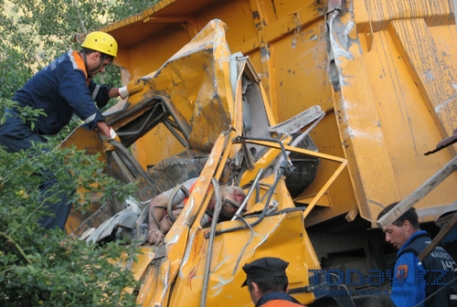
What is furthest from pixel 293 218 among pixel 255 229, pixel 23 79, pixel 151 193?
pixel 23 79

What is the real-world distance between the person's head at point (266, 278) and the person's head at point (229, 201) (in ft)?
4.38

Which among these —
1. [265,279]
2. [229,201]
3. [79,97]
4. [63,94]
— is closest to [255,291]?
[265,279]

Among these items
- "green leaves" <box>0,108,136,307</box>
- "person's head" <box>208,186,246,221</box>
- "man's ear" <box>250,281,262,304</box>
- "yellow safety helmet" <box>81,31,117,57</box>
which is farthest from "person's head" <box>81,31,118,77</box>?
"man's ear" <box>250,281,262,304</box>

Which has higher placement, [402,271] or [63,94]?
[63,94]

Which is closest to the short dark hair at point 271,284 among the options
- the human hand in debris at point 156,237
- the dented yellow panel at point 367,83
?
the human hand in debris at point 156,237

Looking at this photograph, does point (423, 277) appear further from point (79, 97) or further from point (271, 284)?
point (79, 97)

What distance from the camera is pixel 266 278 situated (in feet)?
9.89

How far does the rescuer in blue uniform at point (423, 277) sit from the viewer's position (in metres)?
3.54

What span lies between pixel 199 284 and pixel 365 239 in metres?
1.97

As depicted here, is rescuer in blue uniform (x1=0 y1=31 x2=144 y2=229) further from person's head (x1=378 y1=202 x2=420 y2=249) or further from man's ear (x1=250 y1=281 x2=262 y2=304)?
man's ear (x1=250 y1=281 x2=262 y2=304)

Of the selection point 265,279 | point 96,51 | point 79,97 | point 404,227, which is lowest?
point 404,227

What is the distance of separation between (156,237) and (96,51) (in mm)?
1945

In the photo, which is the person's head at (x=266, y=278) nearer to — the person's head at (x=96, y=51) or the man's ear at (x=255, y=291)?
Answer: the man's ear at (x=255, y=291)

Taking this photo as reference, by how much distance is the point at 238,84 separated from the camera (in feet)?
16.7
